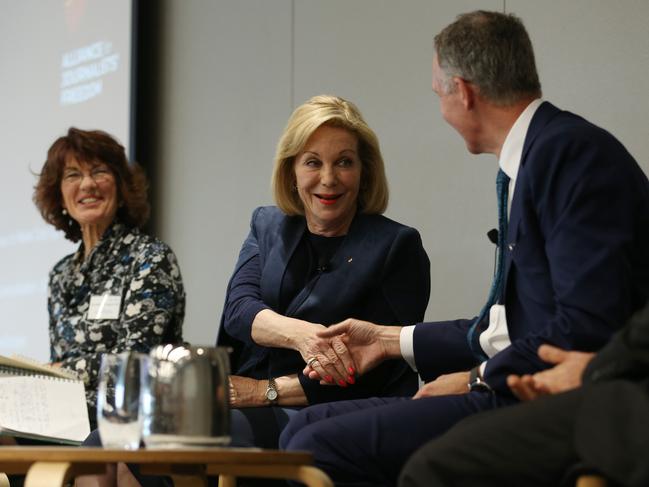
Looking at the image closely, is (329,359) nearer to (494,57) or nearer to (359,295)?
(359,295)

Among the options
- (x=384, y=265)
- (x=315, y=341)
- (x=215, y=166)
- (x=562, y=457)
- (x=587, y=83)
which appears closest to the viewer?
(x=562, y=457)

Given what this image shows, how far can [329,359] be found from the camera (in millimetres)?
2697

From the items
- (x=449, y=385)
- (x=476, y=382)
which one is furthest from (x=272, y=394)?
(x=476, y=382)

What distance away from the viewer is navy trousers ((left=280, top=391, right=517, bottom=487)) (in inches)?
80.5

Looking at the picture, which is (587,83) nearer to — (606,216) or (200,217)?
(606,216)

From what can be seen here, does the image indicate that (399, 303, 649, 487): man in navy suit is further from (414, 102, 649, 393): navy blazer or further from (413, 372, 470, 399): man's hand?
(413, 372, 470, 399): man's hand

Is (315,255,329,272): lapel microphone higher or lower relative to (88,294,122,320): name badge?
higher

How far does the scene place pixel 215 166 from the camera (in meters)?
4.98

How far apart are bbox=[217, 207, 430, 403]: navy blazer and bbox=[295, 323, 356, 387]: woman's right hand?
0.36ft

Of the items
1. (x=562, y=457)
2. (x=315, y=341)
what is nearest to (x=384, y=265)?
(x=315, y=341)

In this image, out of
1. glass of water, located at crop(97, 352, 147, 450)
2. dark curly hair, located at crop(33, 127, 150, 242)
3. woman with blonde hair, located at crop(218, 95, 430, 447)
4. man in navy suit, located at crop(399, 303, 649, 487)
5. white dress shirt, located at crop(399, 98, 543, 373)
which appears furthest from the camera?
dark curly hair, located at crop(33, 127, 150, 242)

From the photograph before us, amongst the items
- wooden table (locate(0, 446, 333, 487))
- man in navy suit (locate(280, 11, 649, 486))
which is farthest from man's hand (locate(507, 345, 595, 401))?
wooden table (locate(0, 446, 333, 487))

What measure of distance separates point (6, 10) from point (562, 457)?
529 centimetres

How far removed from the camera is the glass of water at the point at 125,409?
5.86 feet
